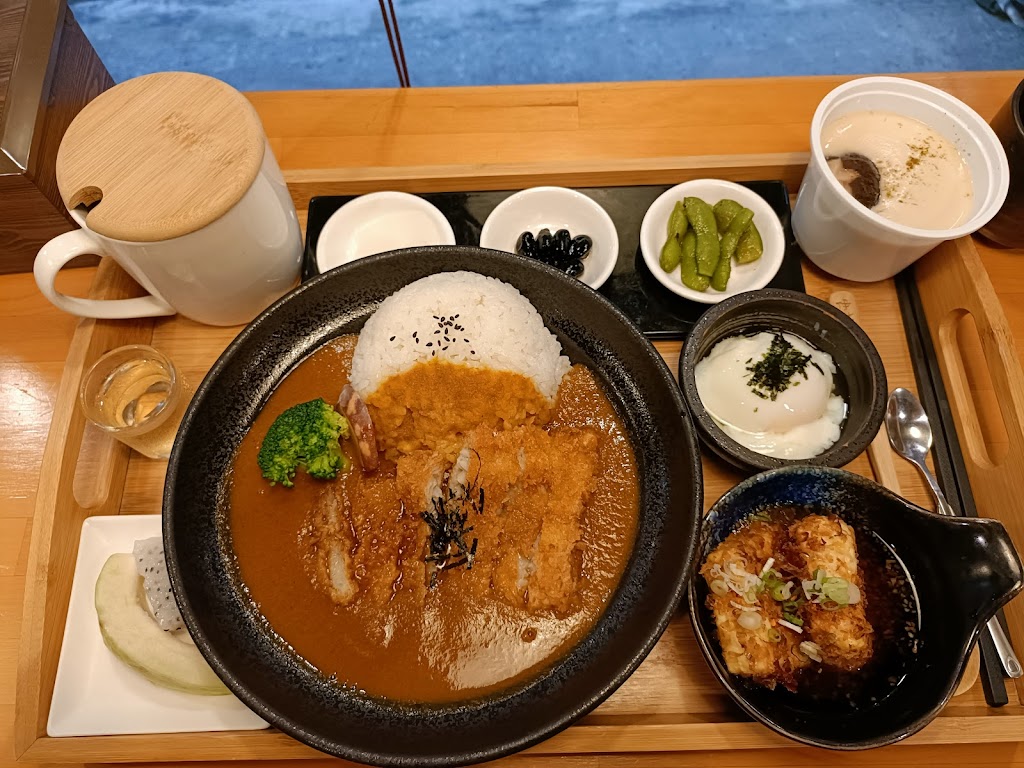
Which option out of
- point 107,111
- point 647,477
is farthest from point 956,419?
point 107,111

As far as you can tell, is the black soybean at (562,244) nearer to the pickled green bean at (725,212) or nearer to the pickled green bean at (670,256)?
the pickled green bean at (670,256)

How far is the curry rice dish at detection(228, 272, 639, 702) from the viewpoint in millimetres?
2086

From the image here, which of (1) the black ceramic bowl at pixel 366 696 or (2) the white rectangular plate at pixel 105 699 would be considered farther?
(2) the white rectangular plate at pixel 105 699

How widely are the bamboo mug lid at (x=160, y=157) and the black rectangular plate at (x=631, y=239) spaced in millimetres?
648

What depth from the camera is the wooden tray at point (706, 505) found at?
2055mm

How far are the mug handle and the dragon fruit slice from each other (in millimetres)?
825

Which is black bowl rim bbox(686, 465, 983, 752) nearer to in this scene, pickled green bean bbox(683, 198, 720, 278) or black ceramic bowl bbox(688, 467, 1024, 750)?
black ceramic bowl bbox(688, 467, 1024, 750)

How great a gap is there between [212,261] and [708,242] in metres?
1.77

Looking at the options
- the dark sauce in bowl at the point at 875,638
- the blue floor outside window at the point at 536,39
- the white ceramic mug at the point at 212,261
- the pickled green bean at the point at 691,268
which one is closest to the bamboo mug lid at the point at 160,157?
the white ceramic mug at the point at 212,261

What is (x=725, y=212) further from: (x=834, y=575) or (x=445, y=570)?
(x=445, y=570)

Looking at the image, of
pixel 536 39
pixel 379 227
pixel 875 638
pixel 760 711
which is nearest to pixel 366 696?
pixel 760 711

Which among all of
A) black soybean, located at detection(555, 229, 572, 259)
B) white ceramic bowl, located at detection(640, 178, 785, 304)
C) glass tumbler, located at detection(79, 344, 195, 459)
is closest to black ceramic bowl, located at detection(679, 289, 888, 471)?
white ceramic bowl, located at detection(640, 178, 785, 304)

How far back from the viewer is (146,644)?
2.12 m

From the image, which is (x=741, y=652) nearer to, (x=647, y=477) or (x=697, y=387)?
(x=647, y=477)
